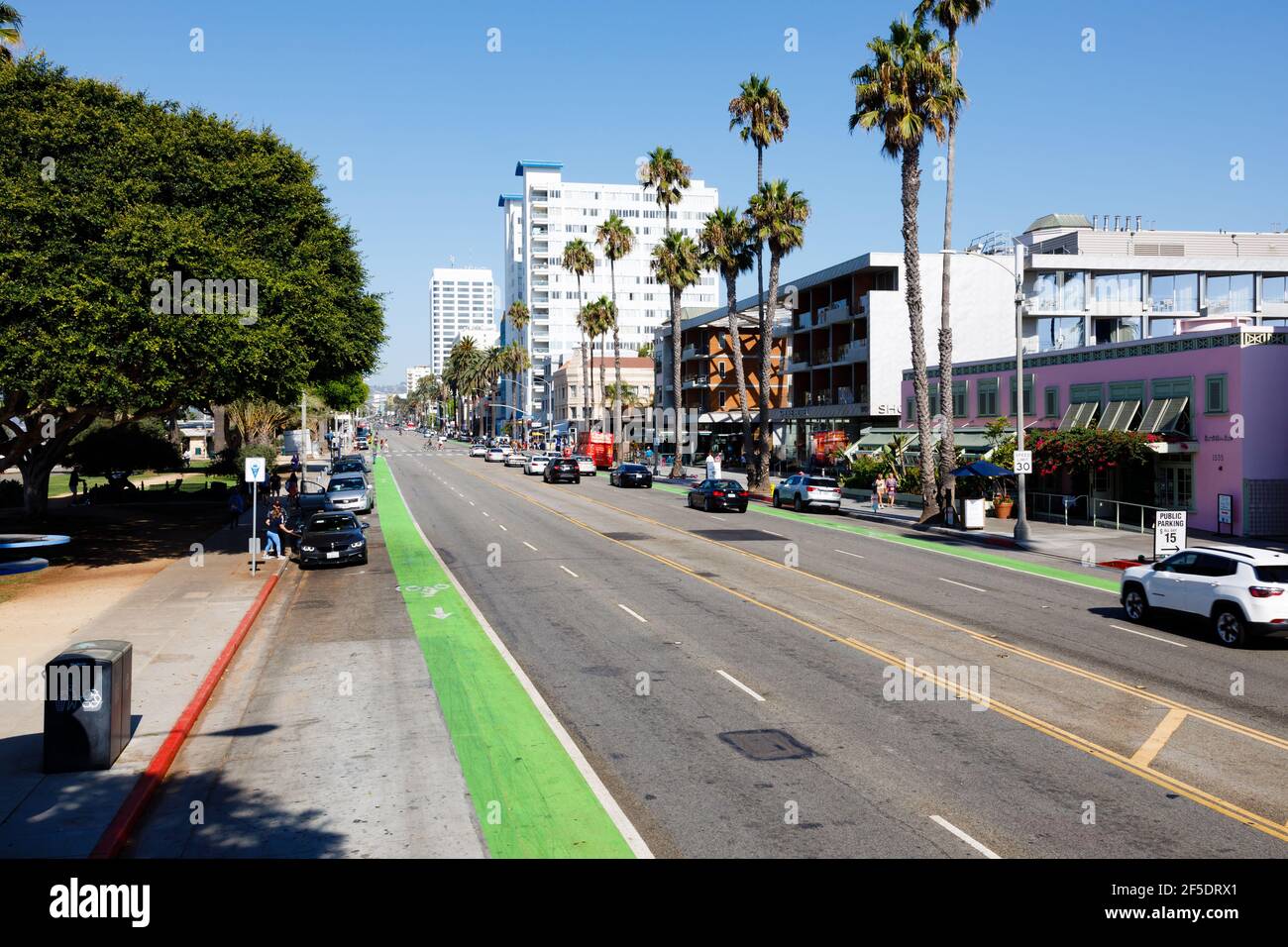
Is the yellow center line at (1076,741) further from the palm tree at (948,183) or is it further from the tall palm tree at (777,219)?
the tall palm tree at (777,219)

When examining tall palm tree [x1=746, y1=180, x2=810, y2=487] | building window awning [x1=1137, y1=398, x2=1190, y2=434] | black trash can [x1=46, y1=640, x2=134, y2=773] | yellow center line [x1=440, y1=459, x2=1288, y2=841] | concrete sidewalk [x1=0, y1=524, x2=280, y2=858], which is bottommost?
yellow center line [x1=440, y1=459, x2=1288, y2=841]

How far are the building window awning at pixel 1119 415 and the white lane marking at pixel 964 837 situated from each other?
33.4m

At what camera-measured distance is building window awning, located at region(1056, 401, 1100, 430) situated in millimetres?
40781

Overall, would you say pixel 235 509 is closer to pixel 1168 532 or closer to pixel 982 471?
pixel 982 471

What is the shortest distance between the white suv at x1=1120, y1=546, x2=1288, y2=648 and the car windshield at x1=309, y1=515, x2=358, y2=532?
799 inches

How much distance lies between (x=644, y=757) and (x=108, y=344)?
2115 centimetres

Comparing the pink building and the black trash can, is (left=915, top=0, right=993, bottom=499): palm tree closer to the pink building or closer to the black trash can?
the pink building

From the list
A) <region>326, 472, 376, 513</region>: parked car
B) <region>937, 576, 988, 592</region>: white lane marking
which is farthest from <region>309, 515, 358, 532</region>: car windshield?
<region>937, 576, 988, 592</region>: white lane marking

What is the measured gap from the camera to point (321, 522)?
1104 inches

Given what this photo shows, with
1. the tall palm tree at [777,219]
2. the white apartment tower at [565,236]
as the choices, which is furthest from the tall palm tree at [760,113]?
the white apartment tower at [565,236]

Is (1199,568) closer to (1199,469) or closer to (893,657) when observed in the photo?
(893,657)

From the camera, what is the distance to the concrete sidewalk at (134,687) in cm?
913

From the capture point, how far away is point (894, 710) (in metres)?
13.0

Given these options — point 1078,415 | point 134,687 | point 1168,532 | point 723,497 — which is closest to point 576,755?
point 134,687
